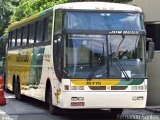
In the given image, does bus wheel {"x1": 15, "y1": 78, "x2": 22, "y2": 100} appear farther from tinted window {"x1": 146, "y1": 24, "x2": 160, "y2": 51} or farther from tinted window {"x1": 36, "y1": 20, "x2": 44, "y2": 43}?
tinted window {"x1": 146, "y1": 24, "x2": 160, "y2": 51}

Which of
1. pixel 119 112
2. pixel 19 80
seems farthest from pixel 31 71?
pixel 119 112

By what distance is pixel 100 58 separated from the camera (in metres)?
13.9

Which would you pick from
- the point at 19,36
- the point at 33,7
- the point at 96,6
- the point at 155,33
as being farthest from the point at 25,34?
the point at 33,7

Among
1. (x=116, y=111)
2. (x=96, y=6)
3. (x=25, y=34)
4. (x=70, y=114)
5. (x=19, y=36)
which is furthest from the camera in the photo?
(x=19, y=36)

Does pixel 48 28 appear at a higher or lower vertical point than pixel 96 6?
lower

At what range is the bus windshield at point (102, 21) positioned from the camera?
14.1 m

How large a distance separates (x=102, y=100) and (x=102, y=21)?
2314 millimetres

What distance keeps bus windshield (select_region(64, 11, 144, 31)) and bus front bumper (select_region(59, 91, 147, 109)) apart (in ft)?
6.18

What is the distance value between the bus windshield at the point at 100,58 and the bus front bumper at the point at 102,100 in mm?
498

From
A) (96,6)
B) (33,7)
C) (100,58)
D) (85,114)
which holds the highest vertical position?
(33,7)

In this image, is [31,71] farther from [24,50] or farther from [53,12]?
[53,12]

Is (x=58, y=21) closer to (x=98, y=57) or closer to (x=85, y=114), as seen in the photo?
(x=98, y=57)

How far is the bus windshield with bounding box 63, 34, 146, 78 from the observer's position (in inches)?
541

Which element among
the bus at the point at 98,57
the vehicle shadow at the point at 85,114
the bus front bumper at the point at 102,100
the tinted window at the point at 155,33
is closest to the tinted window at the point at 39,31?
the bus at the point at 98,57
